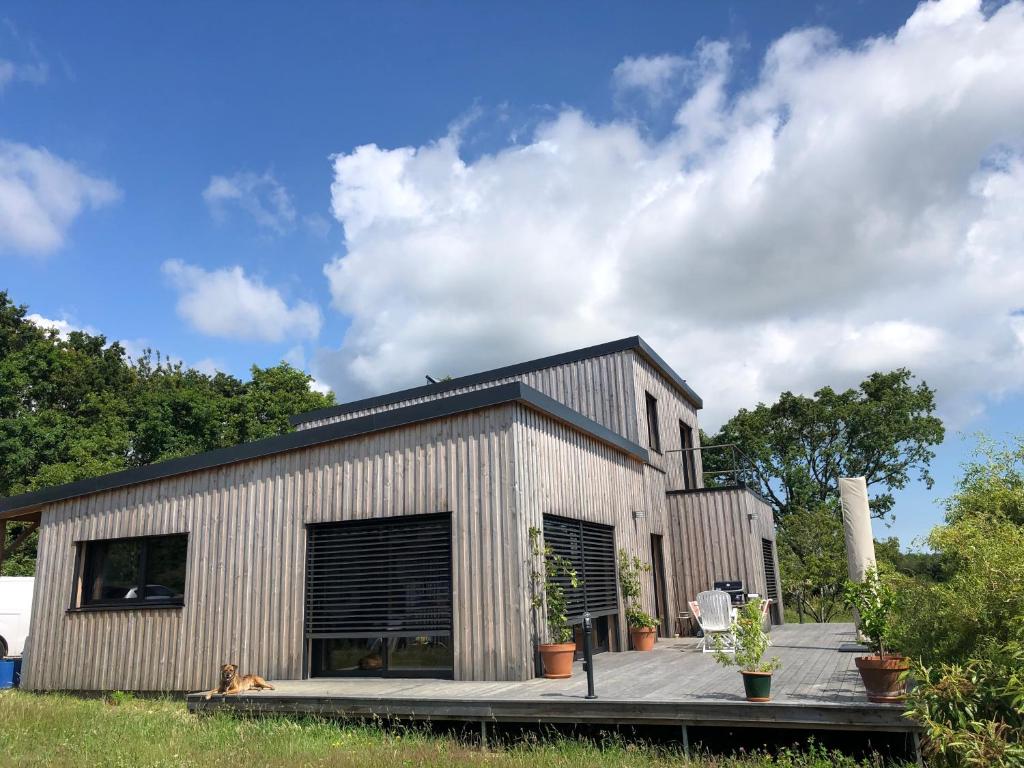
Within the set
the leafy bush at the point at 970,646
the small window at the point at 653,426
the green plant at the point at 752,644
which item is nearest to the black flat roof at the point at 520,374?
the small window at the point at 653,426

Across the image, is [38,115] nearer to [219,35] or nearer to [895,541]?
[219,35]

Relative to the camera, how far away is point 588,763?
5.68 m

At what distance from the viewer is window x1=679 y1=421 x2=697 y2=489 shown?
16841mm

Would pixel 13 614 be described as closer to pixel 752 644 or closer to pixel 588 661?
pixel 588 661

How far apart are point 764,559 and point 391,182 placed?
1098 centimetres

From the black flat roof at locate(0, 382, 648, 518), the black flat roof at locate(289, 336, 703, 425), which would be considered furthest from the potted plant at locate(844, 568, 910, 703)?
the black flat roof at locate(289, 336, 703, 425)

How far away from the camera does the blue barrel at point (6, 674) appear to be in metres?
11.9

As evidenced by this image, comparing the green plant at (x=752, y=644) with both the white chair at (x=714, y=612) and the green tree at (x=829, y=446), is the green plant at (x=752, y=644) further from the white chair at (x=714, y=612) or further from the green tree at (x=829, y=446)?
the green tree at (x=829, y=446)

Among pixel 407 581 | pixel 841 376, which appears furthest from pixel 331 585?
pixel 841 376

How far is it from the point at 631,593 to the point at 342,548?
15.5ft

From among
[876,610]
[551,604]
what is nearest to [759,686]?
[876,610]

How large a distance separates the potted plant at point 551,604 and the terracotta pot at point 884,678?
10.8 ft

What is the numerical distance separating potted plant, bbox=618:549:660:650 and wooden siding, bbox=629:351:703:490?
Result: 273cm

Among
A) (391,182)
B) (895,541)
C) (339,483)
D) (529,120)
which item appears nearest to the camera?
(339,483)
